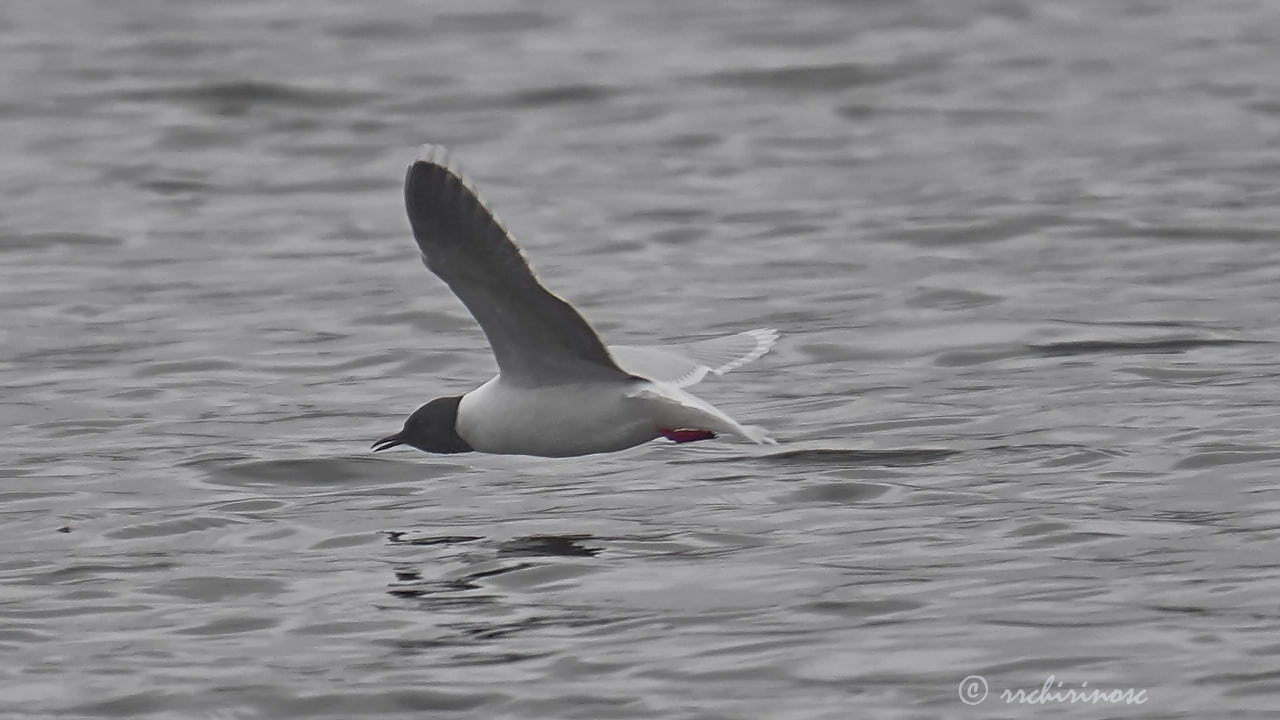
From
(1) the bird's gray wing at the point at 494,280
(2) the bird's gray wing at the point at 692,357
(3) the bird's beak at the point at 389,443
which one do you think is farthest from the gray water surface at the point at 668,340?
(1) the bird's gray wing at the point at 494,280

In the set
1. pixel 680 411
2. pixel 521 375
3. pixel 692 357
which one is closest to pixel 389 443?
pixel 521 375

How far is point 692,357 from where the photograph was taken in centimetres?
1001

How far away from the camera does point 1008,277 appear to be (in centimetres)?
1364

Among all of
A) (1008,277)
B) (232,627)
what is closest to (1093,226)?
(1008,277)

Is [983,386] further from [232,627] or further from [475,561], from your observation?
[232,627]

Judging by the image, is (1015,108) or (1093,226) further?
(1015,108)

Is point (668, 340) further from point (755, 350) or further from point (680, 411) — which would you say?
point (680, 411)

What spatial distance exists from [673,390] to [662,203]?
302 inches

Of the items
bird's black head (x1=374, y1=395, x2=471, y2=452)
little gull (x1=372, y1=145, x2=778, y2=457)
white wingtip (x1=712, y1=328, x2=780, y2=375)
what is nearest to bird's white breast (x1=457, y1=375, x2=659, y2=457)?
little gull (x1=372, y1=145, x2=778, y2=457)

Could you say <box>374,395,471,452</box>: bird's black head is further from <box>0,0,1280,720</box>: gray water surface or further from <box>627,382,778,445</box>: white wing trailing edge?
<box>627,382,778,445</box>: white wing trailing edge

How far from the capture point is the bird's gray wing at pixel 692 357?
9570 millimetres

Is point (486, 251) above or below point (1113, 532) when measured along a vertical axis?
above

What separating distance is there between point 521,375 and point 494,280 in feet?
2.60

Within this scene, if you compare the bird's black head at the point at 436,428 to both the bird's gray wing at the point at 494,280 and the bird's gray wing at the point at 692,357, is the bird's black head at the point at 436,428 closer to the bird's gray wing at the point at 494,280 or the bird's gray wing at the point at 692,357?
the bird's gray wing at the point at 494,280
